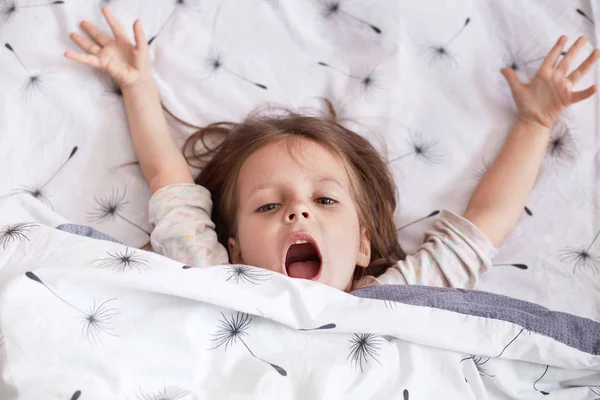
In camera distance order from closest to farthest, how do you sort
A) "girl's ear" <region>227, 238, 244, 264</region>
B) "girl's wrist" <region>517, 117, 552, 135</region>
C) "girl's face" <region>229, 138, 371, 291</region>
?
"girl's face" <region>229, 138, 371, 291</region>
"girl's ear" <region>227, 238, 244, 264</region>
"girl's wrist" <region>517, 117, 552, 135</region>

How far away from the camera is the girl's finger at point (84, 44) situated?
4.18 feet

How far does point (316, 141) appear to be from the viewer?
116cm

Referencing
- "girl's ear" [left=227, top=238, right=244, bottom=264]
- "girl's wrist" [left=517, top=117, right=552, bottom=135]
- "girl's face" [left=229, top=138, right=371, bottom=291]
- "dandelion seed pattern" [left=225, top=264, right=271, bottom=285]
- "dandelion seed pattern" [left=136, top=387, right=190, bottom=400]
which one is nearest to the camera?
"dandelion seed pattern" [left=136, top=387, right=190, bottom=400]

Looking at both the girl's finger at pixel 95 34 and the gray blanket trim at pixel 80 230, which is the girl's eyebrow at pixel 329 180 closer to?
the gray blanket trim at pixel 80 230

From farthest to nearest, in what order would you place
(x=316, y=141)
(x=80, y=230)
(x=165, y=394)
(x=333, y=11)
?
(x=333, y=11), (x=316, y=141), (x=80, y=230), (x=165, y=394)

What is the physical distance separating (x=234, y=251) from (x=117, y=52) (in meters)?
0.47

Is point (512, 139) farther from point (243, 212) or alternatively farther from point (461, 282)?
point (243, 212)

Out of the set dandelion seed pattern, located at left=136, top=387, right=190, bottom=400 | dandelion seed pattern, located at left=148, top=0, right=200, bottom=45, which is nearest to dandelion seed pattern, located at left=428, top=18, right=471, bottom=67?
dandelion seed pattern, located at left=148, top=0, right=200, bottom=45

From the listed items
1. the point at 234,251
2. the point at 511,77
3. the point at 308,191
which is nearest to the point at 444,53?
the point at 511,77

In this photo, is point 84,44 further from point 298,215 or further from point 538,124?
point 538,124

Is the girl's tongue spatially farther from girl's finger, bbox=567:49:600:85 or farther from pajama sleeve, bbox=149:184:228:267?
girl's finger, bbox=567:49:600:85

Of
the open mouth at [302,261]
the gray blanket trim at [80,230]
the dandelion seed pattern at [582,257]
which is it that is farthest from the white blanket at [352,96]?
the open mouth at [302,261]

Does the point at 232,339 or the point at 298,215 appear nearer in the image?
the point at 232,339

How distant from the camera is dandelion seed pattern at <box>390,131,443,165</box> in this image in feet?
4.22
